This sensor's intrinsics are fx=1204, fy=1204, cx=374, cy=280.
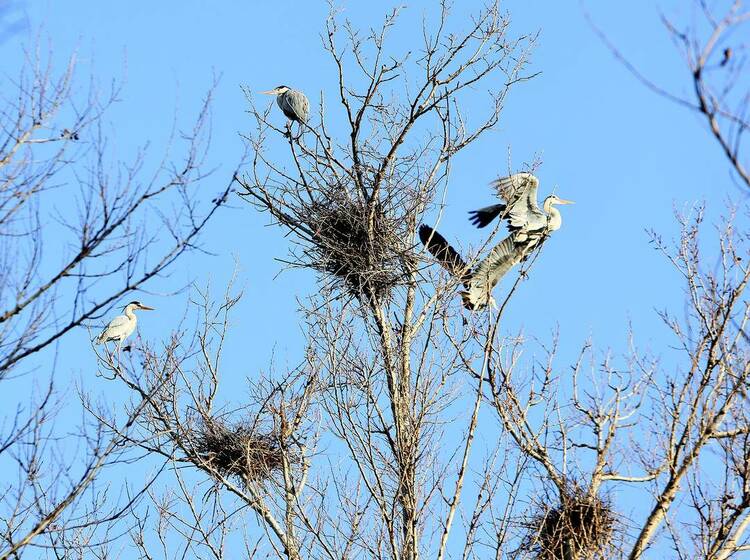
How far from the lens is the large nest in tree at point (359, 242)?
8766 millimetres

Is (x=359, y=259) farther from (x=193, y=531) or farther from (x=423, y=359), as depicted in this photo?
(x=193, y=531)

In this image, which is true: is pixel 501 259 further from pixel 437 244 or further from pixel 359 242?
pixel 359 242

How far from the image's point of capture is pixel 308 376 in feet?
30.2

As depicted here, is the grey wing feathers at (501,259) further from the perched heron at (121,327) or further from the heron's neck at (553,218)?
the perched heron at (121,327)

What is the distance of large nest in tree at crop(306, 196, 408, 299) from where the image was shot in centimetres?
877

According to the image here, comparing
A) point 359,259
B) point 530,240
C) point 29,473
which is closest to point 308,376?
point 359,259

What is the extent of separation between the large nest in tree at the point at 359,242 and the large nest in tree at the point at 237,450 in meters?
1.53

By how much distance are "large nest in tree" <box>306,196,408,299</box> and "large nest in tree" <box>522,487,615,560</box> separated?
1.98 metres

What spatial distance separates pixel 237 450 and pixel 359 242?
201cm

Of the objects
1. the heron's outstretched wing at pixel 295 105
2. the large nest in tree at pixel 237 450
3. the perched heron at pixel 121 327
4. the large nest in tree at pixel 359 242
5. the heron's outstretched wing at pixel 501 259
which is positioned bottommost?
the large nest in tree at pixel 237 450

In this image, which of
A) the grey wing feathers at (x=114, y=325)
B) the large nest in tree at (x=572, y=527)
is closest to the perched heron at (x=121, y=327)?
the grey wing feathers at (x=114, y=325)

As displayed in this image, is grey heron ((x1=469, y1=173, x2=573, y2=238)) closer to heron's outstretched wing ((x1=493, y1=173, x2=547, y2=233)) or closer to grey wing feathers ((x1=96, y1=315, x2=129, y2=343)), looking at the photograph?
heron's outstretched wing ((x1=493, y1=173, x2=547, y2=233))

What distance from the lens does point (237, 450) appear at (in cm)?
954

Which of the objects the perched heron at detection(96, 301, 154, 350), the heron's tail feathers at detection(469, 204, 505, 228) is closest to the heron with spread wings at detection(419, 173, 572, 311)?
the heron's tail feathers at detection(469, 204, 505, 228)
